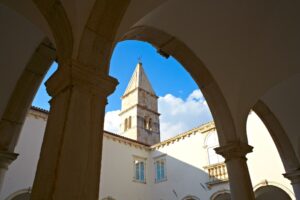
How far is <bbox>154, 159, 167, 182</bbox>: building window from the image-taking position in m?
16.6

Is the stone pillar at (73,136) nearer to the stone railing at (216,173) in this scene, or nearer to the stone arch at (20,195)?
the stone arch at (20,195)

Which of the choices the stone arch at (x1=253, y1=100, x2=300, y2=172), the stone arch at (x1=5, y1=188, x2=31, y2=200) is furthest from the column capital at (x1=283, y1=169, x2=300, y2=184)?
the stone arch at (x1=5, y1=188, x2=31, y2=200)

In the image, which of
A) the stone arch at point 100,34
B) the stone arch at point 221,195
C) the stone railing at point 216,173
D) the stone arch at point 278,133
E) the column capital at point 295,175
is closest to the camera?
the stone arch at point 100,34

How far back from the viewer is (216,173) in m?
13.6

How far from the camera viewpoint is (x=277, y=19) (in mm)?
4828

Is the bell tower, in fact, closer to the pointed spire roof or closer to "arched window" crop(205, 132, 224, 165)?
the pointed spire roof

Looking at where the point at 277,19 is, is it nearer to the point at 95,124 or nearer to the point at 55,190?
the point at 95,124

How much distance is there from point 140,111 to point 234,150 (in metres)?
27.9

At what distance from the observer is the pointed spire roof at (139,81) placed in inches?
1335

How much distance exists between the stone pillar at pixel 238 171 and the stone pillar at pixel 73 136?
2.98m

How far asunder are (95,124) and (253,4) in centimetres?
360

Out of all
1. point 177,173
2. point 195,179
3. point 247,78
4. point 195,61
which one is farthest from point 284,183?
point 195,61

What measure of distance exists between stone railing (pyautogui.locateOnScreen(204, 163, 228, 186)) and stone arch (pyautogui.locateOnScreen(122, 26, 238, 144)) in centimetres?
871

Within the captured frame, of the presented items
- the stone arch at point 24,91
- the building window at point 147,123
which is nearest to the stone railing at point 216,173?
the stone arch at point 24,91
